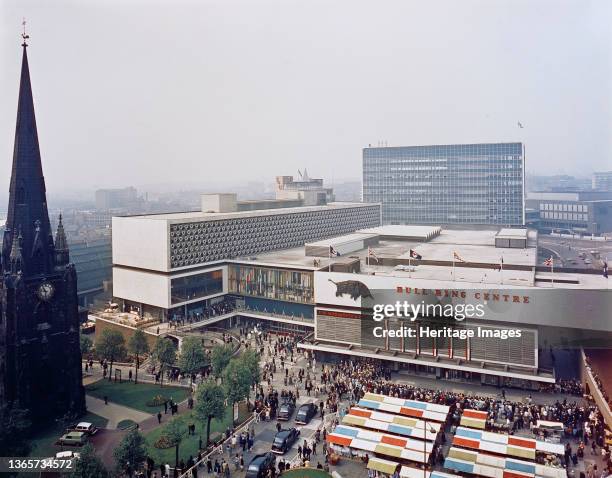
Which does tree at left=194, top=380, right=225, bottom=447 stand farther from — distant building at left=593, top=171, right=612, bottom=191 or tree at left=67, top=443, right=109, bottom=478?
distant building at left=593, top=171, right=612, bottom=191

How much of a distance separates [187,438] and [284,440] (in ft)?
23.9

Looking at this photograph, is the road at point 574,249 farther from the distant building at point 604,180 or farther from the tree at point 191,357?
the distant building at point 604,180

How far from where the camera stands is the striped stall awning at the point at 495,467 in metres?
26.2

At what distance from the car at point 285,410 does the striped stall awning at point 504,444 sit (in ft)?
39.9

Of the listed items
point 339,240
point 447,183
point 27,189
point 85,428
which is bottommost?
point 85,428

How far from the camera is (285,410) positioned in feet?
121

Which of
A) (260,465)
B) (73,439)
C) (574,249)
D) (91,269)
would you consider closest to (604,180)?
(574,249)

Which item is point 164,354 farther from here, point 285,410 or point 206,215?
point 206,215

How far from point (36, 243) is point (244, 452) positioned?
20521 mm

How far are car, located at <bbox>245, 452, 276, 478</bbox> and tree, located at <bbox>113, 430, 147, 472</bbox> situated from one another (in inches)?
231

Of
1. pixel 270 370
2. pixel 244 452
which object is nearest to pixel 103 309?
pixel 270 370

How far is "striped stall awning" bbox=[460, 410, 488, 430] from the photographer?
3166 cm

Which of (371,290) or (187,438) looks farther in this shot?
(371,290)

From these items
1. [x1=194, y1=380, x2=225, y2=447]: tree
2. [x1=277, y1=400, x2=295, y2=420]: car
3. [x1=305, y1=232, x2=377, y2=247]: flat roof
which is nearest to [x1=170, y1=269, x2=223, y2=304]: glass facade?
[x1=305, y1=232, x2=377, y2=247]: flat roof
